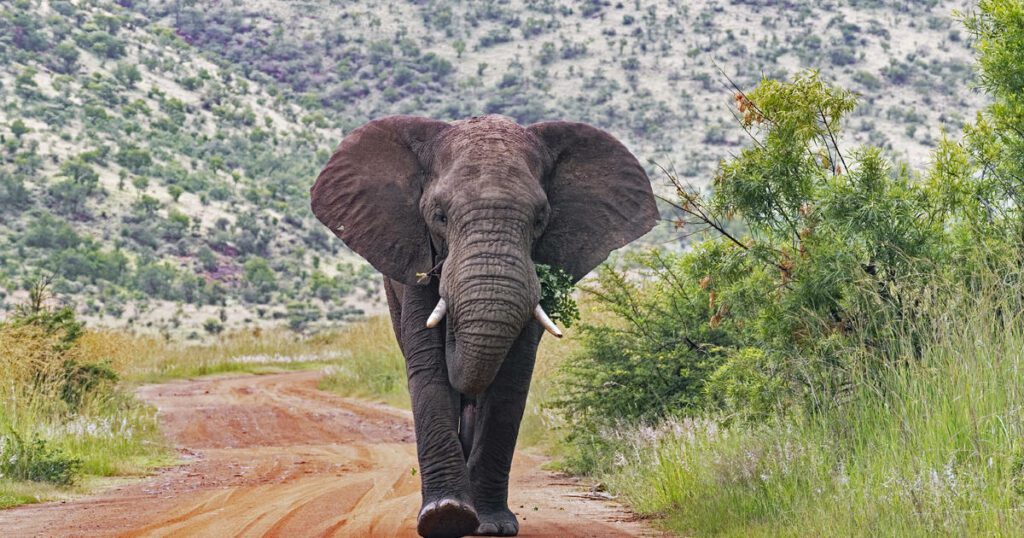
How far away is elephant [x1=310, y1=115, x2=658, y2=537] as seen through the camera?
26.2ft

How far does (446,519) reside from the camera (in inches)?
312

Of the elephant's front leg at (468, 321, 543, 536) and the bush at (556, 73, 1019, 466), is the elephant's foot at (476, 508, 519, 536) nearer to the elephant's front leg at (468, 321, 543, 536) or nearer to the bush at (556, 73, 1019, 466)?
the elephant's front leg at (468, 321, 543, 536)

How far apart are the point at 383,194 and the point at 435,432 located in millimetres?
1952

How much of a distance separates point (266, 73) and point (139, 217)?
4259 cm

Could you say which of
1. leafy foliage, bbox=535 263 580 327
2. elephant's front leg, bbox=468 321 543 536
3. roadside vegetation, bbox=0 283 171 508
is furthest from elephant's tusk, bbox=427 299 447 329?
roadside vegetation, bbox=0 283 171 508

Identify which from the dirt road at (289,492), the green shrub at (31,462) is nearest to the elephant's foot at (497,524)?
the dirt road at (289,492)

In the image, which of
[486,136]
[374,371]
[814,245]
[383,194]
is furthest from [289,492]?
[374,371]

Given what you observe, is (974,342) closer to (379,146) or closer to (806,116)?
(806,116)

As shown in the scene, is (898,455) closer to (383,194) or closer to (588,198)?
(588,198)

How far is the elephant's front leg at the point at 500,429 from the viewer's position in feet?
30.0

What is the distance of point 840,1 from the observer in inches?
3578

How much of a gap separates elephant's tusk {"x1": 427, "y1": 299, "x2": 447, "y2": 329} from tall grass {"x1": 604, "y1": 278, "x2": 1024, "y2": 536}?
2.30 metres

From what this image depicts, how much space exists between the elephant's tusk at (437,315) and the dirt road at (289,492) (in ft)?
5.05

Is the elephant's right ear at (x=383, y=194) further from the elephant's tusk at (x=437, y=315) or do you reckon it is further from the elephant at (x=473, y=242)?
the elephant's tusk at (x=437, y=315)
